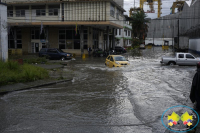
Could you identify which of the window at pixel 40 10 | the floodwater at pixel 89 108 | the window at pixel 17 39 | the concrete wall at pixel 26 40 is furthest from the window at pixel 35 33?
the floodwater at pixel 89 108

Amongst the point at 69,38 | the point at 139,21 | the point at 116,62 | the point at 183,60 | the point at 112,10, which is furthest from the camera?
the point at 139,21

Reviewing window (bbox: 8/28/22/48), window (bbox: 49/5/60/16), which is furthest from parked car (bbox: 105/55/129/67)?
window (bbox: 8/28/22/48)

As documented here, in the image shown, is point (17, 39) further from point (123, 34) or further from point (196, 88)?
point (196, 88)

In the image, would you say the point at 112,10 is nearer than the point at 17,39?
Yes

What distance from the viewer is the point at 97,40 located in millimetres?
47750

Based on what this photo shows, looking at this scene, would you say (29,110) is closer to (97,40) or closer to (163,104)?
(163,104)

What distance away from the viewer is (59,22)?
40.2 meters

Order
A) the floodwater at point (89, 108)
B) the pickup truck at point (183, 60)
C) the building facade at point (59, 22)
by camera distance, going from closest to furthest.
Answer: the floodwater at point (89, 108), the pickup truck at point (183, 60), the building facade at point (59, 22)

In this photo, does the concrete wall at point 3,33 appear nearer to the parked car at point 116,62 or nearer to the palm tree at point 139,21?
the parked car at point 116,62

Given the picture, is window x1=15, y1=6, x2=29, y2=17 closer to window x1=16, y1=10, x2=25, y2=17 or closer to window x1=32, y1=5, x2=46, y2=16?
window x1=16, y1=10, x2=25, y2=17

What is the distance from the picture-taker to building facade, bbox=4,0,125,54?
132ft

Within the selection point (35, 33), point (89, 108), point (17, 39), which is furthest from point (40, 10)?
point (89, 108)

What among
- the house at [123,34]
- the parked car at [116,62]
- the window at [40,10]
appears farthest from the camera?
the house at [123,34]

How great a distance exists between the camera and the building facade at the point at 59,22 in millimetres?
40188
